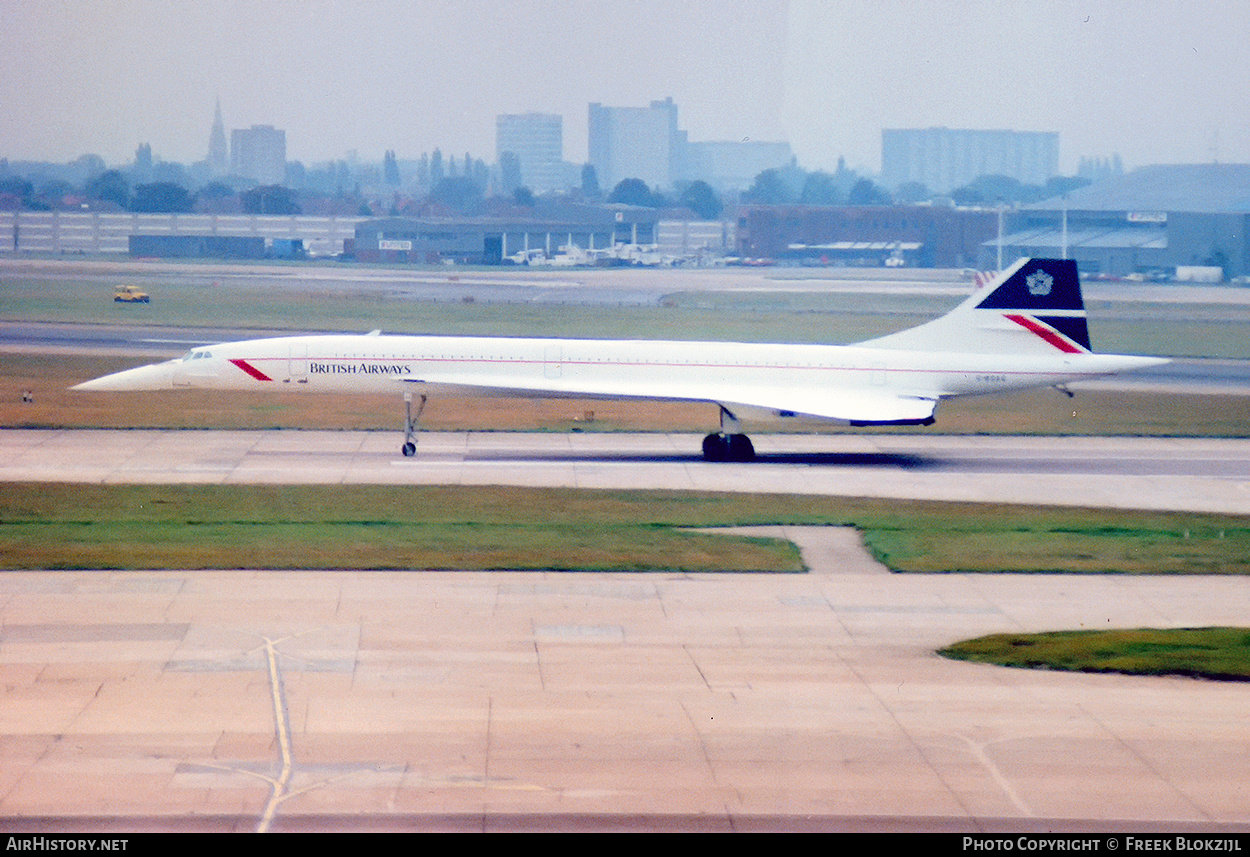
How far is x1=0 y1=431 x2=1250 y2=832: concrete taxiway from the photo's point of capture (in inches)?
498

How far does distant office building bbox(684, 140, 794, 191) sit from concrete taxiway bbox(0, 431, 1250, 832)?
108062mm

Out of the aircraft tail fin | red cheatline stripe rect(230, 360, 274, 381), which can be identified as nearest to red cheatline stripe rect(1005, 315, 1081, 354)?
the aircraft tail fin

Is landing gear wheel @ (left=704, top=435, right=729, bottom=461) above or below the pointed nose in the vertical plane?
below

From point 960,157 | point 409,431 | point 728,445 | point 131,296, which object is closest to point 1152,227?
point 960,157

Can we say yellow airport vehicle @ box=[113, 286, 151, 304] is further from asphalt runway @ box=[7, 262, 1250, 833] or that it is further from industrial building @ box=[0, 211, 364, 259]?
asphalt runway @ box=[7, 262, 1250, 833]

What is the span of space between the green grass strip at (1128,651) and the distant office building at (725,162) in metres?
109

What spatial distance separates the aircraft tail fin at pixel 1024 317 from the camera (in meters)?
37.7

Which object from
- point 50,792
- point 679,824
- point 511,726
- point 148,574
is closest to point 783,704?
point 511,726

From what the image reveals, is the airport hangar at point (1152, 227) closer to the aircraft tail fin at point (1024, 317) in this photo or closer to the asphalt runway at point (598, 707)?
the aircraft tail fin at point (1024, 317)

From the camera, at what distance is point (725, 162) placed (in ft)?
449

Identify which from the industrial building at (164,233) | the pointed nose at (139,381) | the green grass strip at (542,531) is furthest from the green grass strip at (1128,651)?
the industrial building at (164,233)

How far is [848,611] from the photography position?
21047 mm

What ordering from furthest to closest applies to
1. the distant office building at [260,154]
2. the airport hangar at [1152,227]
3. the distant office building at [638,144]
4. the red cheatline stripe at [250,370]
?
the distant office building at [638,144]
the distant office building at [260,154]
the airport hangar at [1152,227]
the red cheatline stripe at [250,370]

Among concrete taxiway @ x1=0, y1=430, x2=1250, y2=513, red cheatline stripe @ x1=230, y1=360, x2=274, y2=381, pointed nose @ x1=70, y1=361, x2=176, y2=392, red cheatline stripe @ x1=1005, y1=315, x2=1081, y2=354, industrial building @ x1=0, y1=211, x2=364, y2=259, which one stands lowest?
concrete taxiway @ x1=0, y1=430, x2=1250, y2=513
